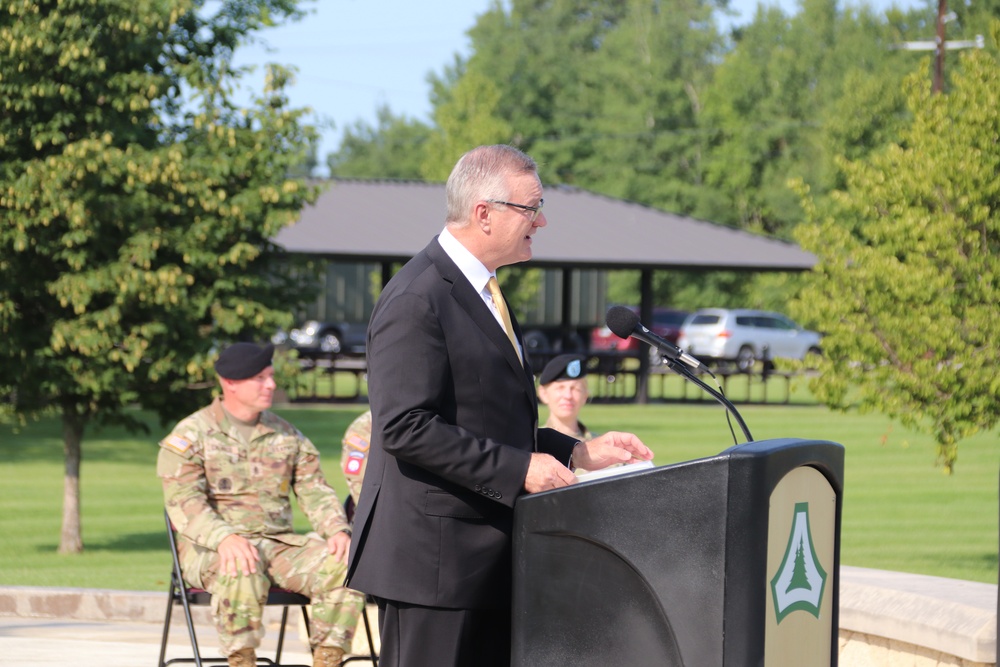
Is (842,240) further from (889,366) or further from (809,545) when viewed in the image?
(809,545)

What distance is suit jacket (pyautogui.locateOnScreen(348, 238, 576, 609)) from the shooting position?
121 inches

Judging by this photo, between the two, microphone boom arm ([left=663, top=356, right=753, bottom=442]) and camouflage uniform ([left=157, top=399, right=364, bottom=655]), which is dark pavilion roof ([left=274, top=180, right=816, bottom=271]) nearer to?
camouflage uniform ([left=157, top=399, right=364, bottom=655])

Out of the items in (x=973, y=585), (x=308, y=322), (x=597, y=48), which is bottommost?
(x=308, y=322)

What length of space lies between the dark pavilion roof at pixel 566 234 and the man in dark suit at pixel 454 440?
2418cm

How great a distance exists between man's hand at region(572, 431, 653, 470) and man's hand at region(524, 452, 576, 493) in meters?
0.36

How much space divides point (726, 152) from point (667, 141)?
3440mm

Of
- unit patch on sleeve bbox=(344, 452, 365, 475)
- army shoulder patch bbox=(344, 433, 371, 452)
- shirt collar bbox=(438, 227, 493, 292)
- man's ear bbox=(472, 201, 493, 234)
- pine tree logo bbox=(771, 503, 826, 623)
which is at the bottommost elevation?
unit patch on sleeve bbox=(344, 452, 365, 475)

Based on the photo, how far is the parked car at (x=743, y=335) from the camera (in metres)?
43.6

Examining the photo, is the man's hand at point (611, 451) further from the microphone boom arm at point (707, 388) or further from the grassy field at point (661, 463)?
the grassy field at point (661, 463)

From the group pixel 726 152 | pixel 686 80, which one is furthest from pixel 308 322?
pixel 686 80

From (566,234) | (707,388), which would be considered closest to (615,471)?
(707,388)

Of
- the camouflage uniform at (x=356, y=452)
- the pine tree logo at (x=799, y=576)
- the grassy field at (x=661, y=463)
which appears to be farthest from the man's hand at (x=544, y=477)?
the grassy field at (x=661, y=463)

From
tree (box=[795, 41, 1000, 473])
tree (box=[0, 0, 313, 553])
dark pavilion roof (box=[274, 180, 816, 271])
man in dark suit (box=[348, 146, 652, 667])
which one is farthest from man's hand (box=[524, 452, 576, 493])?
dark pavilion roof (box=[274, 180, 816, 271])

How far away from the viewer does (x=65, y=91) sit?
10414mm
